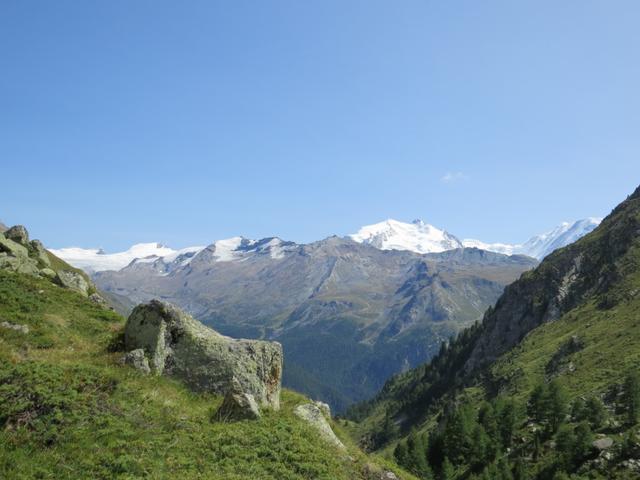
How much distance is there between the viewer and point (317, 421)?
23672mm

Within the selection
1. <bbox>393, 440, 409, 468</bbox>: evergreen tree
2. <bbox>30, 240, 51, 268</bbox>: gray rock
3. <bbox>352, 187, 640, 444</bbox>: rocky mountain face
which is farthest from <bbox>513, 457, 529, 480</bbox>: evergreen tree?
<bbox>30, 240, 51, 268</bbox>: gray rock

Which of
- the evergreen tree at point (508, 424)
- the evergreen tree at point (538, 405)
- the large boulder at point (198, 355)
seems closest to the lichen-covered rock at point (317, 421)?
the large boulder at point (198, 355)

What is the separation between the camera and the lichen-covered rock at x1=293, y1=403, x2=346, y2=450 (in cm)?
2255

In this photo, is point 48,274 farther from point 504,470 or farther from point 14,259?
point 504,470

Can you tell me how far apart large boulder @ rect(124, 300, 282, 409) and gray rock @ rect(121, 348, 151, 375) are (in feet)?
1.65

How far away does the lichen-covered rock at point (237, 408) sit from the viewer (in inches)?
821

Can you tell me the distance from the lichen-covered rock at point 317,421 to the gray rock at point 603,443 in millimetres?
76269

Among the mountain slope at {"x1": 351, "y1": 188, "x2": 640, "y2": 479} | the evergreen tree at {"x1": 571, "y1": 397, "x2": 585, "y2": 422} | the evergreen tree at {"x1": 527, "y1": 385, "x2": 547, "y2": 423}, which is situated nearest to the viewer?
the mountain slope at {"x1": 351, "y1": 188, "x2": 640, "y2": 479}

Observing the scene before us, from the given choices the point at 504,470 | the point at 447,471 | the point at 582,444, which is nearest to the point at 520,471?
the point at 504,470

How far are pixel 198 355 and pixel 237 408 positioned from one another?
15.4 feet

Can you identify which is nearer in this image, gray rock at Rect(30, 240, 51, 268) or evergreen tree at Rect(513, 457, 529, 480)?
gray rock at Rect(30, 240, 51, 268)

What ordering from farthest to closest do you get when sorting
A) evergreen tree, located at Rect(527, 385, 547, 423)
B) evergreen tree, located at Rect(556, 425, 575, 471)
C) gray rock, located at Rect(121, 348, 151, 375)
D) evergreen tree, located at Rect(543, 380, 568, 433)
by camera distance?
evergreen tree, located at Rect(527, 385, 547, 423) < evergreen tree, located at Rect(543, 380, 568, 433) < evergreen tree, located at Rect(556, 425, 575, 471) < gray rock, located at Rect(121, 348, 151, 375)

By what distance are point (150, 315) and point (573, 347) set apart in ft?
472

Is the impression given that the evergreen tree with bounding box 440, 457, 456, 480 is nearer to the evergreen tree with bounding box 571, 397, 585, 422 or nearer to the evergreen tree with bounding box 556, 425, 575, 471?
the evergreen tree with bounding box 556, 425, 575, 471
